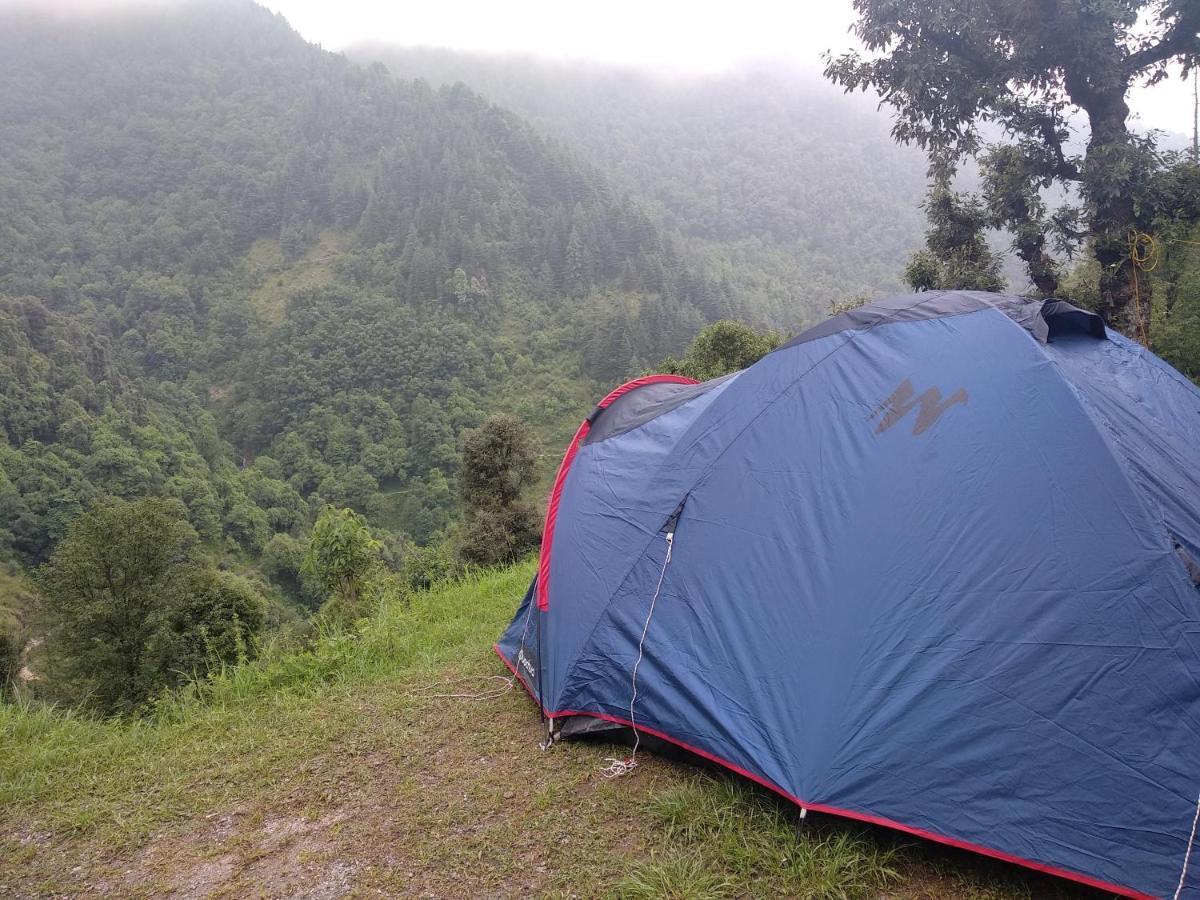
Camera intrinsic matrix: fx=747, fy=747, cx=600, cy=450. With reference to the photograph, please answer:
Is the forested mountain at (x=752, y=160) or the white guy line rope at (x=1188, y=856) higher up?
the forested mountain at (x=752, y=160)

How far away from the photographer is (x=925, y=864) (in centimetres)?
265

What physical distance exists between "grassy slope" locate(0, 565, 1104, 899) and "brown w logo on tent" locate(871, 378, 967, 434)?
1.64 metres

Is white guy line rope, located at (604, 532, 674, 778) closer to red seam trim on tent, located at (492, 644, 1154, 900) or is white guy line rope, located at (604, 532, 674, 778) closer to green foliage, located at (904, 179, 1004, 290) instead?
red seam trim on tent, located at (492, 644, 1154, 900)

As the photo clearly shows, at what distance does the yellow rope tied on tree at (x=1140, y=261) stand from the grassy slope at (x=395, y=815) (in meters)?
7.70

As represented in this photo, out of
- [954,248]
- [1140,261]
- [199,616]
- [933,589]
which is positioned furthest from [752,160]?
[933,589]

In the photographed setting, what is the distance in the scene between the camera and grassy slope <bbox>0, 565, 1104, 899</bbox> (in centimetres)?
270

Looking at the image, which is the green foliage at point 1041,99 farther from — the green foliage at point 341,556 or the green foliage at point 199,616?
the green foliage at point 199,616

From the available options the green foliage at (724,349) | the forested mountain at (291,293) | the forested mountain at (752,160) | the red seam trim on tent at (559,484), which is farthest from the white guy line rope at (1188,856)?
the forested mountain at (752,160)

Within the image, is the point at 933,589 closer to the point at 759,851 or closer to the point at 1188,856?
the point at 1188,856

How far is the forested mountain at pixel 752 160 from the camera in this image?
318 ft

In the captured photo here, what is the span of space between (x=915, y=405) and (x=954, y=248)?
8846 mm

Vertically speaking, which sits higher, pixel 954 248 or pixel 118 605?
pixel 954 248

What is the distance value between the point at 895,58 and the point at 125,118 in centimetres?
14827

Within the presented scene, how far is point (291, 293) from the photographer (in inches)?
3253
